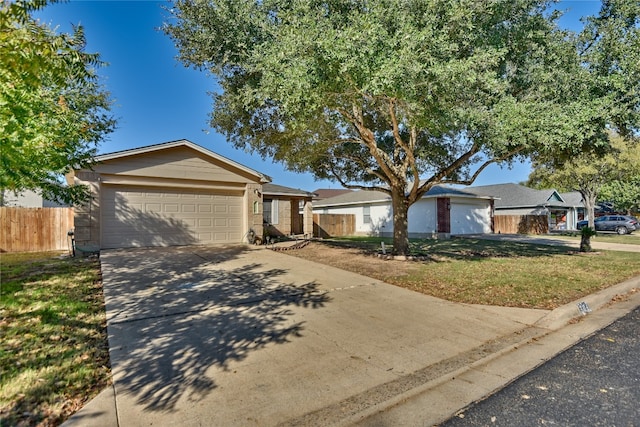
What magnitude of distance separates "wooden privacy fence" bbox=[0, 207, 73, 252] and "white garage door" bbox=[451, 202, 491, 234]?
21.6 metres

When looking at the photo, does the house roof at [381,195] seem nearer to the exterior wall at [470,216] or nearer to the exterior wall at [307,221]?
the exterior wall at [470,216]

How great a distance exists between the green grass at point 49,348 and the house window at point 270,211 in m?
11.9

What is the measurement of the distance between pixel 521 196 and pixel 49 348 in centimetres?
3534

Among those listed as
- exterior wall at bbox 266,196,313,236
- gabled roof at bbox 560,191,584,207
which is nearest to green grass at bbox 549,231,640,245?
gabled roof at bbox 560,191,584,207

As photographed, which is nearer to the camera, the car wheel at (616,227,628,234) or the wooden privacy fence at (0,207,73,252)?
the wooden privacy fence at (0,207,73,252)

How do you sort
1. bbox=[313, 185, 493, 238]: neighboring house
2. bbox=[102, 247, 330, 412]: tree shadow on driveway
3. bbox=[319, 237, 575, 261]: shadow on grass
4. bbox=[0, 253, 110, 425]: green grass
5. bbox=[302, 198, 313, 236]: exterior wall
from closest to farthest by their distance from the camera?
bbox=[0, 253, 110, 425]: green grass
bbox=[102, 247, 330, 412]: tree shadow on driveway
bbox=[319, 237, 575, 261]: shadow on grass
bbox=[302, 198, 313, 236]: exterior wall
bbox=[313, 185, 493, 238]: neighboring house

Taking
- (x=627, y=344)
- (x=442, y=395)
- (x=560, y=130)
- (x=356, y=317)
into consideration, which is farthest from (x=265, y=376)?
(x=560, y=130)

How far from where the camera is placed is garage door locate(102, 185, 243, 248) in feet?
38.2

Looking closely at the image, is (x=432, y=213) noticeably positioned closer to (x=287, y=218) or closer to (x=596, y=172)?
(x=287, y=218)

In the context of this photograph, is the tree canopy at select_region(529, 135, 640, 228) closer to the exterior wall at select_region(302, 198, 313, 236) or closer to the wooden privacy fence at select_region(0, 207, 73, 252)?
the exterior wall at select_region(302, 198, 313, 236)

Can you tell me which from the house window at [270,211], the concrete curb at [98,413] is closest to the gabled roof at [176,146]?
the house window at [270,211]

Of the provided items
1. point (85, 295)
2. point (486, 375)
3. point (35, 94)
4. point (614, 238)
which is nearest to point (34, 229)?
point (85, 295)

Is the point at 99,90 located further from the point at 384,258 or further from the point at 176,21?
the point at 384,258

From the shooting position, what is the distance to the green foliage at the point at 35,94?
114 inches
